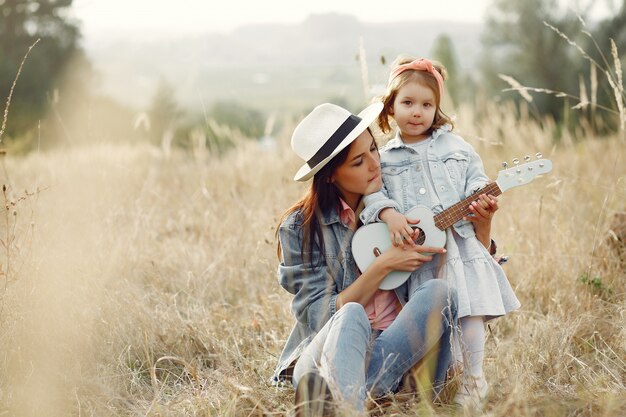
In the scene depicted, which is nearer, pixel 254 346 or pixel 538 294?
pixel 254 346

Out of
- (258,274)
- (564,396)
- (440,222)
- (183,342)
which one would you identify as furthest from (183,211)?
(564,396)

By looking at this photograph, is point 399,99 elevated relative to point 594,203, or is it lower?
elevated

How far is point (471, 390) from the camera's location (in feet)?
8.79

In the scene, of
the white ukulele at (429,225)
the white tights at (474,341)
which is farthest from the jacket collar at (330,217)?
the white tights at (474,341)

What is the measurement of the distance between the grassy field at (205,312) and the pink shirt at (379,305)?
359mm

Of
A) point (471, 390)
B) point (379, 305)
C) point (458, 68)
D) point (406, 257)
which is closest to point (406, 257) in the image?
point (406, 257)

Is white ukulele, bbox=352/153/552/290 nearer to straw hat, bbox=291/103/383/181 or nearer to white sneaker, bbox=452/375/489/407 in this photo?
straw hat, bbox=291/103/383/181

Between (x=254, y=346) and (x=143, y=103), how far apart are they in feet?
88.2

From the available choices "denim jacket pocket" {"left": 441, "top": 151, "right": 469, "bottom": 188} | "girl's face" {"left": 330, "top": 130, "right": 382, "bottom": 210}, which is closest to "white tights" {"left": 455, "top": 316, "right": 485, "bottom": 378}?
"denim jacket pocket" {"left": 441, "top": 151, "right": 469, "bottom": 188}

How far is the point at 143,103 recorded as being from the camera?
2908 cm

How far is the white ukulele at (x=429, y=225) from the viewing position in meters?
2.85

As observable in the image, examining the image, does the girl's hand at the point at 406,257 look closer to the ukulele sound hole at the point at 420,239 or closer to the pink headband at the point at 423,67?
the ukulele sound hole at the point at 420,239

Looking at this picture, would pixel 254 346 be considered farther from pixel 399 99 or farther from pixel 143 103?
pixel 143 103

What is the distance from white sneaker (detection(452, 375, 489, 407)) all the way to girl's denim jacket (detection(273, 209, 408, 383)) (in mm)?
405
